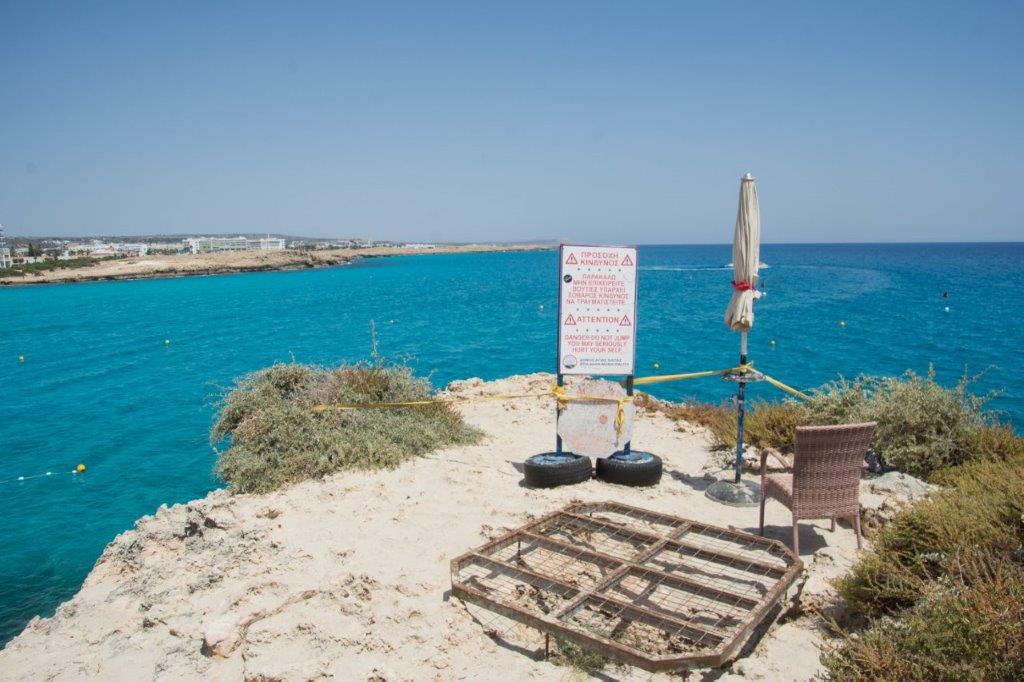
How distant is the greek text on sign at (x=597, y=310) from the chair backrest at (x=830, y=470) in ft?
9.38

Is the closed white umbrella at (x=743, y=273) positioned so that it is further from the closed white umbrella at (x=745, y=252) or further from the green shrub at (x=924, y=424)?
the green shrub at (x=924, y=424)

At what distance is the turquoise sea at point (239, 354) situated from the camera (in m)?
11.6

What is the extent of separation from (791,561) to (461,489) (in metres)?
3.88

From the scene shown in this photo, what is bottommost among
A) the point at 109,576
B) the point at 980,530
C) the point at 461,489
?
the point at 109,576

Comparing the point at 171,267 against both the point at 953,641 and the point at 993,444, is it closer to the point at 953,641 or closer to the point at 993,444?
the point at 993,444

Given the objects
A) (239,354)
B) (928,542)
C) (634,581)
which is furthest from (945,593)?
(239,354)

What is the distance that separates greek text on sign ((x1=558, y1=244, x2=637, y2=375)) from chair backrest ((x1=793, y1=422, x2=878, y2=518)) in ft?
9.38

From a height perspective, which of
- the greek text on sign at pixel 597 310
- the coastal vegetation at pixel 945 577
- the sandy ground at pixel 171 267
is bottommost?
the sandy ground at pixel 171 267

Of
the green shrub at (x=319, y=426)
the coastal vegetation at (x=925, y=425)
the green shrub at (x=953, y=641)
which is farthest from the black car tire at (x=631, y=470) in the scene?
the green shrub at (x=953, y=641)

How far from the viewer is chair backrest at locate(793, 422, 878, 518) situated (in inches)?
221

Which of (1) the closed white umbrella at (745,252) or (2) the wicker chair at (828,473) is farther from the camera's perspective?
(1) the closed white umbrella at (745,252)

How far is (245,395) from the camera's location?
33.5 ft

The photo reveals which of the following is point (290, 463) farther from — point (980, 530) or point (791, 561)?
point (980, 530)

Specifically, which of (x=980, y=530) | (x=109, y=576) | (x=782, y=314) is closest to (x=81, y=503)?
(x=109, y=576)
